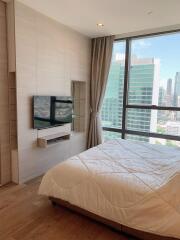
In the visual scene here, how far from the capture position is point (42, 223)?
209 cm

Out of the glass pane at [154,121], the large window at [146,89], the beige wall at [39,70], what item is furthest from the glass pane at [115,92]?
the beige wall at [39,70]

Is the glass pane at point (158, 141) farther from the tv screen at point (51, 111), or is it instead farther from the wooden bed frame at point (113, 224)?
the wooden bed frame at point (113, 224)

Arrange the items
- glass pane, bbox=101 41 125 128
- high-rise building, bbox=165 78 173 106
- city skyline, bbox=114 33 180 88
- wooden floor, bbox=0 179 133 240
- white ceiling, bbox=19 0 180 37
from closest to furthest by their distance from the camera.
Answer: wooden floor, bbox=0 179 133 240
white ceiling, bbox=19 0 180 37
city skyline, bbox=114 33 180 88
high-rise building, bbox=165 78 173 106
glass pane, bbox=101 41 125 128

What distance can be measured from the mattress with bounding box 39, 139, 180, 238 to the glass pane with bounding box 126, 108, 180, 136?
1366 mm

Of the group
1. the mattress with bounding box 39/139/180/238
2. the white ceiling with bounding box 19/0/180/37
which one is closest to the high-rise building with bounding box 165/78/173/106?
the white ceiling with bounding box 19/0/180/37

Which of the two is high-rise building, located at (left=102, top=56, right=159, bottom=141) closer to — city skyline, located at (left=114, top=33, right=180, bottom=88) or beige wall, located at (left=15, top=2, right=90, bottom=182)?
city skyline, located at (left=114, top=33, right=180, bottom=88)

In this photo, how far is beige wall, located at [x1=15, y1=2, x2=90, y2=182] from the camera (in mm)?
2877

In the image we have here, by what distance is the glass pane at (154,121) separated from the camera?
12.6 ft

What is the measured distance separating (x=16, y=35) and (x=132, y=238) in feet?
9.76

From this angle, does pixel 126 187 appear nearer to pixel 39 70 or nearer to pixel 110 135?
pixel 39 70

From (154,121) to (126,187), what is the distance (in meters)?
2.49

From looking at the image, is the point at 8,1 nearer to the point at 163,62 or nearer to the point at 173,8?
the point at 173,8

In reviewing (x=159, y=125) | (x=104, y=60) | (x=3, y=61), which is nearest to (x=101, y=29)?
(x=104, y=60)

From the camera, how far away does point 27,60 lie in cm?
295
